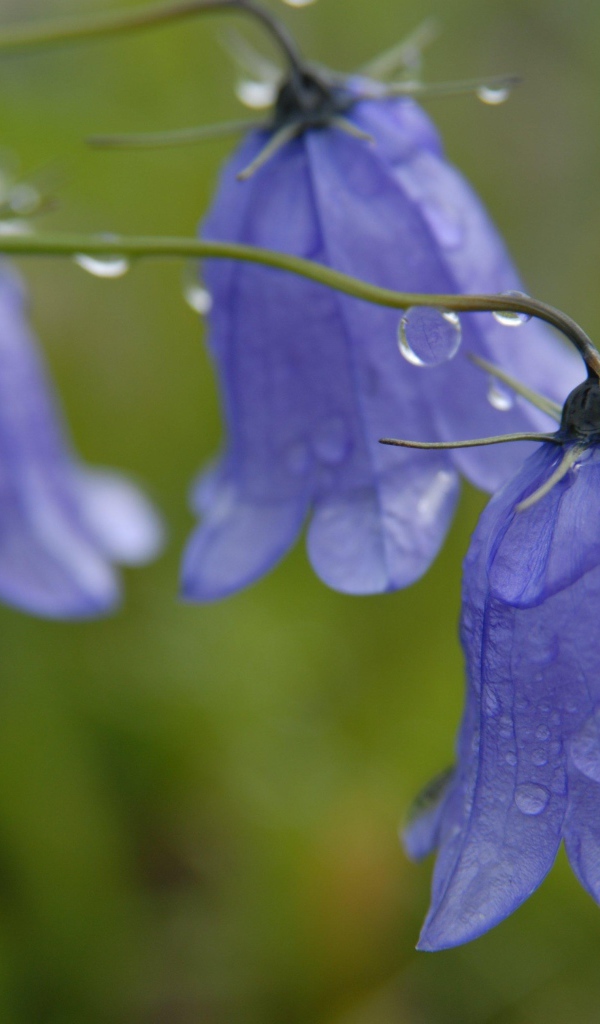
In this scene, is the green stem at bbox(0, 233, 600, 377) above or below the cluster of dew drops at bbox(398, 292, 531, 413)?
above

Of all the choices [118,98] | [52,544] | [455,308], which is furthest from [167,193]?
[455,308]

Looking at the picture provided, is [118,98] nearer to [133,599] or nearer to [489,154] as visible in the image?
[489,154]

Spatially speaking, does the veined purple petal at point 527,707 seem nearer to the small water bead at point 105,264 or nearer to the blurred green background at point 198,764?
the small water bead at point 105,264

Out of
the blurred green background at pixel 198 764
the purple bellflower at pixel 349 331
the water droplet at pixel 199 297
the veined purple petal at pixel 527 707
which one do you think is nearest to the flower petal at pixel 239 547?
the purple bellflower at pixel 349 331

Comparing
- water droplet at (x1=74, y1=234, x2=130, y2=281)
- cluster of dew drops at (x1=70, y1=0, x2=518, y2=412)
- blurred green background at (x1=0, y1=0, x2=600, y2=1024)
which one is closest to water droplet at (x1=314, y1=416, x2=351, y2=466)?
cluster of dew drops at (x1=70, y1=0, x2=518, y2=412)

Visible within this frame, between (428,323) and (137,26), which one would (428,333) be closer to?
(428,323)

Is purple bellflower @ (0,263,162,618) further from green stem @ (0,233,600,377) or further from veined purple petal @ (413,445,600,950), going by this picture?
veined purple petal @ (413,445,600,950)

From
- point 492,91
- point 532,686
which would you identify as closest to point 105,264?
point 492,91
